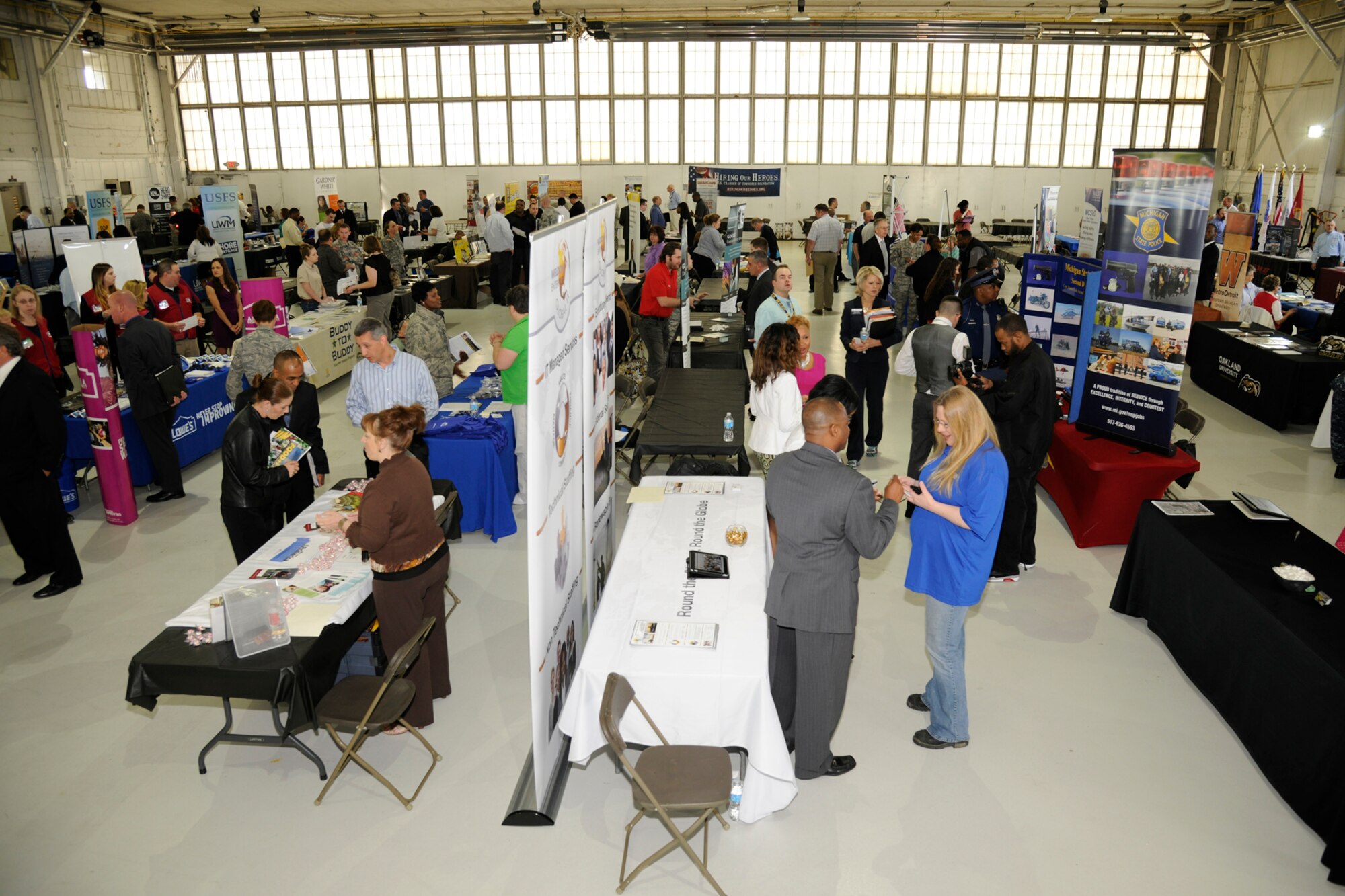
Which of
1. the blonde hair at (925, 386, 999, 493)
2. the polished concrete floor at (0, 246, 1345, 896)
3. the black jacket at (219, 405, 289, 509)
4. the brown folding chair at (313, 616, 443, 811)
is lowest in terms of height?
the polished concrete floor at (0, 246, 1345, 896)

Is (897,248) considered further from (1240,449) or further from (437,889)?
(437,889)

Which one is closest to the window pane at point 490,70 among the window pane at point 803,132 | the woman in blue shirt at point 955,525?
the window pane at point 803,132

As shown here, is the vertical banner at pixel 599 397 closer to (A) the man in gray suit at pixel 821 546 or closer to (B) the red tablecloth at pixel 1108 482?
(A) the man in gray suit at pixel 821 546

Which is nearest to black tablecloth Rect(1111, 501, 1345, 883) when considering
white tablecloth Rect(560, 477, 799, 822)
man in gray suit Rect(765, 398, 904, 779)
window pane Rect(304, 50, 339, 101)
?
man in gray suit Rect(765, 398, 904, 779)

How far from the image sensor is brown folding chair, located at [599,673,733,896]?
Answer: 3.01 metres

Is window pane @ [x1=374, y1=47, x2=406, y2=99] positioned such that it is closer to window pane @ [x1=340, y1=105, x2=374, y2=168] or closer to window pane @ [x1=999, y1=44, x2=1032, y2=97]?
window pane @ [x1=340, y1=105, x2=374, y2=168]

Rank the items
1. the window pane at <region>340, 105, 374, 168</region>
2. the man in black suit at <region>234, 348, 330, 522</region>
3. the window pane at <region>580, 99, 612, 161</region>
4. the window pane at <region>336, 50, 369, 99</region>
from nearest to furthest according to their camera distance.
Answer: the man in black suit at <region>234, 348, 330, 522</region>, the window pane at <region>336, 50, 369, 99</region>, the window pane at <region>580, 99, 612, 161</region>, the window pane at <region>340, 105, 374, 168</region>

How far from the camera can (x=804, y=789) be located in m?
3.68

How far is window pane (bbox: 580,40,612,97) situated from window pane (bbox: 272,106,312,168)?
7.91 meters

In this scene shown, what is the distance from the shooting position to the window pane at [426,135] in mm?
24422

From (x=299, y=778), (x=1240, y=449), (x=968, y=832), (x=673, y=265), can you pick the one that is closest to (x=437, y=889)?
(x=299, y=778)

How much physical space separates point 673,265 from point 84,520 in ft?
18.2

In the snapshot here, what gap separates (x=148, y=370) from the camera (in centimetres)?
632

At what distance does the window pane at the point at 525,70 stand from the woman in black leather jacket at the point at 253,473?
21.6 metres
